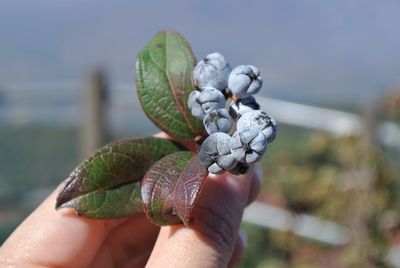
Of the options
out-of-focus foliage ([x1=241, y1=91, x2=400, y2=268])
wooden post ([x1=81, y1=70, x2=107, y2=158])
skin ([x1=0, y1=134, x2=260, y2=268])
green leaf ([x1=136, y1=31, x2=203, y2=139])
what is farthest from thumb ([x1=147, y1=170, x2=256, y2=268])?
wooden post ([x1=81, y1=70, x2=107, y2=158])

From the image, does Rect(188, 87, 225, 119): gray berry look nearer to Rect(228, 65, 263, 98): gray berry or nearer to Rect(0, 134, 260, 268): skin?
Rect(228, 65, 263, 98): gray berry

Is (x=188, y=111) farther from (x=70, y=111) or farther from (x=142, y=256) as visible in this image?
(x=70, y=111)

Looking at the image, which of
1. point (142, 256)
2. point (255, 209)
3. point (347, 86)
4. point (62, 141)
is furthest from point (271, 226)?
point (347, 86)

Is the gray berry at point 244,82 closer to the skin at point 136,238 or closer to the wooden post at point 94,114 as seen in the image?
the skin at point 136,238

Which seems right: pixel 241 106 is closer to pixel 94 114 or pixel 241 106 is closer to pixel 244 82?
pixel 244 82

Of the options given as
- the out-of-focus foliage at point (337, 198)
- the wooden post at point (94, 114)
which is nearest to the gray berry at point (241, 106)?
the out-of-focus foliage at point (337, 198)

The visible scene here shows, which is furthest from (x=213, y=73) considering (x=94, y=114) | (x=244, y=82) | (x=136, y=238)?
(x=94, y=114)

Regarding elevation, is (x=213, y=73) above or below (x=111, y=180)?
above
